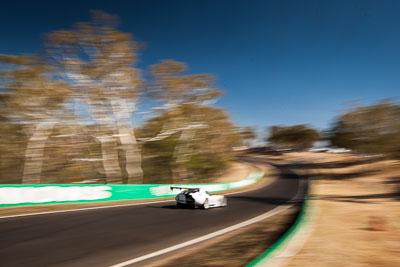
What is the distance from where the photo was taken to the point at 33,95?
24.3 meters

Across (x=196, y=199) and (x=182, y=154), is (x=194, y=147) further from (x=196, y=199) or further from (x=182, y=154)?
(x=196, y=199)

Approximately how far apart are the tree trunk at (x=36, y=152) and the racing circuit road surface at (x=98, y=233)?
17204mm

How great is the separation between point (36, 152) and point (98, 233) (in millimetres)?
22624

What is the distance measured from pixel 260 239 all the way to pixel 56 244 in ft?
17.3

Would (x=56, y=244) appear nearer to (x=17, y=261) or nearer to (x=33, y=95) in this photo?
(x=17, y=261)

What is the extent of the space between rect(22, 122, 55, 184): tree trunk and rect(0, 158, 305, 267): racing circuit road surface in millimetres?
17204

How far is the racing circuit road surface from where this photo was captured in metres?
5.82

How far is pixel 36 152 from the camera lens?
26.5 m

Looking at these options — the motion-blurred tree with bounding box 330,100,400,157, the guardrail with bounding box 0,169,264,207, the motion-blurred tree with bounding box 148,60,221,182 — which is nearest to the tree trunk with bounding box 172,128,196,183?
the motion-blurred tree with bounding box 148,60,221,182

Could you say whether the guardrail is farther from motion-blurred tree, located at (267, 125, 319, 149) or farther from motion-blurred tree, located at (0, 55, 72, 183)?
motion-blurred tree, located at (267, 125, 319, 149)

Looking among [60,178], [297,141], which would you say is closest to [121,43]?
[60,178]

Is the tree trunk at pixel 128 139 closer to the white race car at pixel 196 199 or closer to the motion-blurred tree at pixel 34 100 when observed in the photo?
the motion-blurred tree at pixel 34 100

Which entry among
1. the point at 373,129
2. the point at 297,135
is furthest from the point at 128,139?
the point at 297,135

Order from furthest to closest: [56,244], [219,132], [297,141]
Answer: [297,141] < [219,132] < [56,244]
